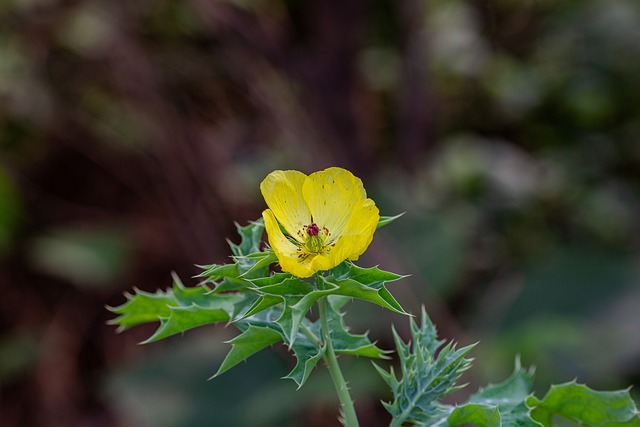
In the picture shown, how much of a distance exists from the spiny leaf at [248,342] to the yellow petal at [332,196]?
14 cm

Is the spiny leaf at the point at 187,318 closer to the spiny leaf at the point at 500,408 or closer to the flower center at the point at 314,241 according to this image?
the flower center at the point at 314,241

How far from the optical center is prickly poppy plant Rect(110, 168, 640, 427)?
0.63 meters

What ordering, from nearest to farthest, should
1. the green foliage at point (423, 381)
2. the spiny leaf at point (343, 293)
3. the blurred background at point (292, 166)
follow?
the spiny leaf at point (343, 293), the green foliage at point (423, 381), the blurred background at point (292, 166)

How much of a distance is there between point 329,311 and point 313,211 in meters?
0.10

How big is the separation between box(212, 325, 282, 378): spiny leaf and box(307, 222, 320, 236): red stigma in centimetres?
13

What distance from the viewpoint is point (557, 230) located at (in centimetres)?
326

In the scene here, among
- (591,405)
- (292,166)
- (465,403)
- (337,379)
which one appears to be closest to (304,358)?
(337,379)

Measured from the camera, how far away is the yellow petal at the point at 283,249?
2.05 ft

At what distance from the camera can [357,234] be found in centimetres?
64

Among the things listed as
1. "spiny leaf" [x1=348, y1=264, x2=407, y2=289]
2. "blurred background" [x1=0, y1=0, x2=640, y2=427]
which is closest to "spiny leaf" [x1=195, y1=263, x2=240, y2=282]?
"spiny leaf" [x1=348, y1=264, x2=407, y2=289]

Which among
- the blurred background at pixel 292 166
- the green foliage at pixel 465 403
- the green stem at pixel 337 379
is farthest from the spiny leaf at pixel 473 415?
the blurred background at pixel 292 166

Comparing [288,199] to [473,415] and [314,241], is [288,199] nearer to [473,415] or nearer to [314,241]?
[314,241]

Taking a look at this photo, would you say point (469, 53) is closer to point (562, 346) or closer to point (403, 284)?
point (403, 284)

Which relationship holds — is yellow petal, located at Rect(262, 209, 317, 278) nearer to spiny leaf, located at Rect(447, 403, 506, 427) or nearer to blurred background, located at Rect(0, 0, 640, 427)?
spiny leaf, located at Rect(447, 403, 506, 427)
